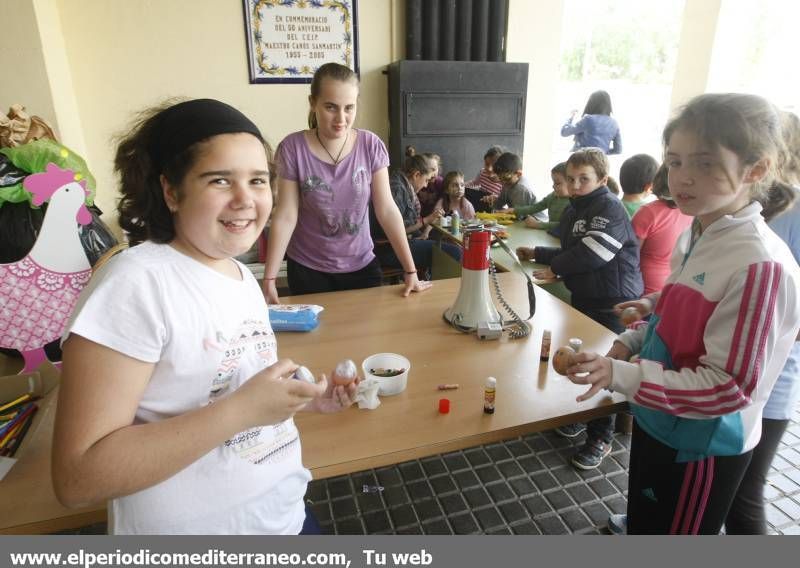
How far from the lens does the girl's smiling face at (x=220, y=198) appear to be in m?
0.67

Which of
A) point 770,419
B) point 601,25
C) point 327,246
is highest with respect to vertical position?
point 601,25

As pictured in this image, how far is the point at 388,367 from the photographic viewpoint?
1.20 metres

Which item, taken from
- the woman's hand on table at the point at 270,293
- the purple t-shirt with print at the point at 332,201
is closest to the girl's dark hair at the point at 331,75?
the purple t-shirt with print at the point at 332,201

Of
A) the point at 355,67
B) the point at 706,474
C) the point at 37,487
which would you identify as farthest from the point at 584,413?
the point at 355,67

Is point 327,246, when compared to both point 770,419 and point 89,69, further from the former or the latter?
point 89,69

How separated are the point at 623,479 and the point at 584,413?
3.38 ft

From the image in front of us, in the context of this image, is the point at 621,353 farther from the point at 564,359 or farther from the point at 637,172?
the point at 637,172

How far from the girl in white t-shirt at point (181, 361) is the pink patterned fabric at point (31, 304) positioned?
1.11m

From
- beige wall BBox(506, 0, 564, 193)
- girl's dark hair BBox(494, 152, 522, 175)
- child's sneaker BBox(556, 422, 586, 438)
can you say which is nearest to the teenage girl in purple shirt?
child's sneaker BBox(556, 422, 586, 438)

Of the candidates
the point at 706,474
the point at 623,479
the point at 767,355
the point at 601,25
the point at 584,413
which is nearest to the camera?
the point at 767,355

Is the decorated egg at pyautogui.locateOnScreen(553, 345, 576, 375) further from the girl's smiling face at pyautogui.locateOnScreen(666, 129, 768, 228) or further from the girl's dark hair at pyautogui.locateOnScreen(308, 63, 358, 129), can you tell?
the girl's dark hair at pyautogui.locateOnScreen(308, 63, 358, 129)

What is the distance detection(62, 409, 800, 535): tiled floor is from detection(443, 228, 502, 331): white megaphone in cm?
76

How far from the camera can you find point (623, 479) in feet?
6.17

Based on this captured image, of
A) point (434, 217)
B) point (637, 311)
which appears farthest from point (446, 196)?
point (637, 311)
